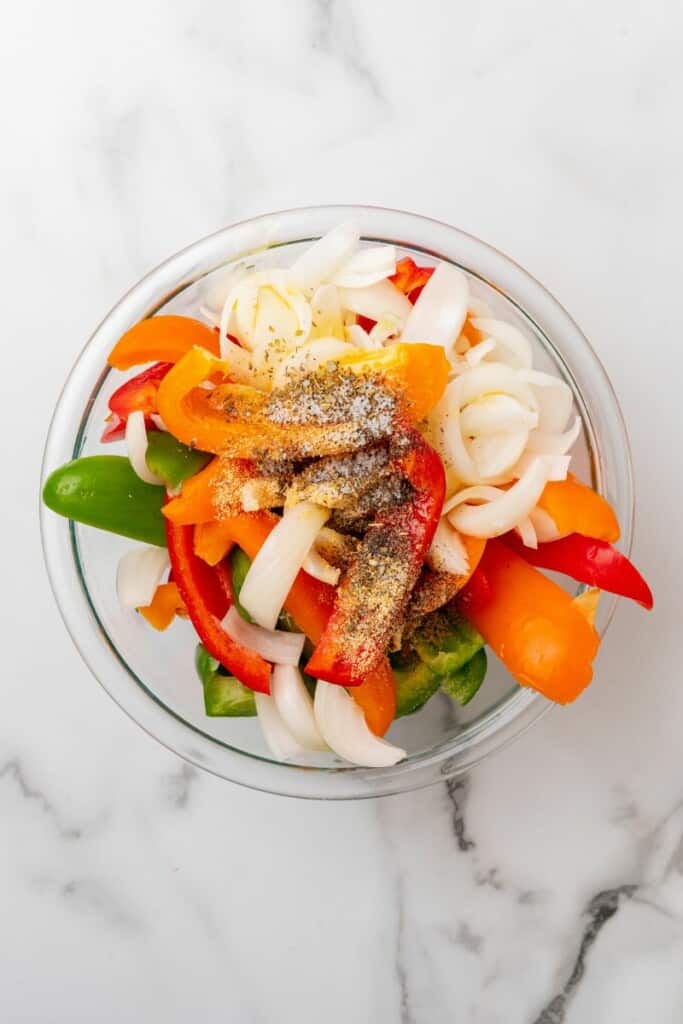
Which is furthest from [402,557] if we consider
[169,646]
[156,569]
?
[169,646]

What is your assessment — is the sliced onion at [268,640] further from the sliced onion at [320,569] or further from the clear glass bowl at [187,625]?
the clear glass bowl at [187,625]

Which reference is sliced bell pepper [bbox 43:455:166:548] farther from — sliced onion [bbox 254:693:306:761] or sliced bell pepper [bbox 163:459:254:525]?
sliced onion [bbox 254:693:306:761]

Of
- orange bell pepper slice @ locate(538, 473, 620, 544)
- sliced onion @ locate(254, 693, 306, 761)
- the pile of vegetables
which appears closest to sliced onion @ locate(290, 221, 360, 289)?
the pile of vegetables

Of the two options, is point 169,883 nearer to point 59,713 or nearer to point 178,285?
point 59,713

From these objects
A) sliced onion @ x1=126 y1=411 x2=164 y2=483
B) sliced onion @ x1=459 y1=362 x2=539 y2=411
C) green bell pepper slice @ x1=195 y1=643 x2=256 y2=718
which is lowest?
green bell pepper slice @ x1=195 y1=643 x2=256 y2=718

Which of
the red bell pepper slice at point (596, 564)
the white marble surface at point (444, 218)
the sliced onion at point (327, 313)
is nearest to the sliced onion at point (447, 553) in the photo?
the red bell pepper slice at point (596, 564)

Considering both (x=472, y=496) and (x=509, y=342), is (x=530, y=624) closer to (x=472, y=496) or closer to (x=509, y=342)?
(x=472, y=496)
